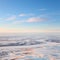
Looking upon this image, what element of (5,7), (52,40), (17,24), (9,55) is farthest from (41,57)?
(5,7)

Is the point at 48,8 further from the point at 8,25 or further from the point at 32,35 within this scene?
the point at 8,25

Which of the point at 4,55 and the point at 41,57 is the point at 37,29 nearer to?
the point at 41,57

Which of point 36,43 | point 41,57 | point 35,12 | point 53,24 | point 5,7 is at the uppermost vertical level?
point 5,7

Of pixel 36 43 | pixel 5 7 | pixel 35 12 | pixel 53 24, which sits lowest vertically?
pixel 36 43

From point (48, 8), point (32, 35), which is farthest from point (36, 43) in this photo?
point (48, 8)

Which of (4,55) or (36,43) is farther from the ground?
(36,43)

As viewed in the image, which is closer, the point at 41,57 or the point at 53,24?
the point at 41,57
